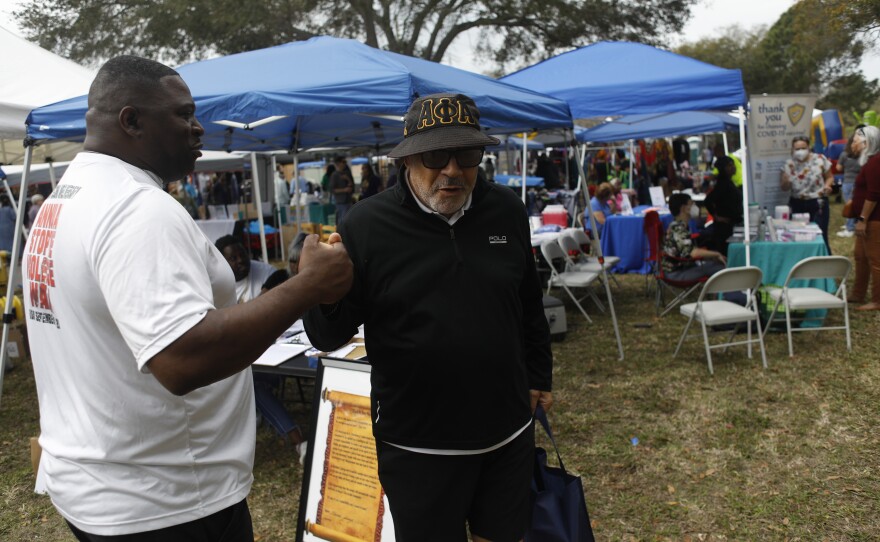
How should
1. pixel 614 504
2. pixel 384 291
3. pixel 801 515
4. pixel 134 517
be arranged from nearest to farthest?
pixel 134 517, pixel 384 291, pixel 801 515, pixel 614 504

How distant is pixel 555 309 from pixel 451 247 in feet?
16.7

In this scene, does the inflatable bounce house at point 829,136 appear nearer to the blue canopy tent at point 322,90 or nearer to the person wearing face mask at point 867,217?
the person wearing face mask at point 867,217

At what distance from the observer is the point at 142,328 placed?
1.14 metres

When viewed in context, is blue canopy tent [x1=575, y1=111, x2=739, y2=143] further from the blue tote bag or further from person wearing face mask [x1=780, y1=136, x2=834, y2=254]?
the blue tote bag

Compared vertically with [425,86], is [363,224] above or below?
below

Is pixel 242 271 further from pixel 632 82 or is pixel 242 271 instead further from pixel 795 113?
pixel 795 113

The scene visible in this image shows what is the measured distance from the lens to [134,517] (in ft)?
4.50

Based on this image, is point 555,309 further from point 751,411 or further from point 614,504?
point 614,504

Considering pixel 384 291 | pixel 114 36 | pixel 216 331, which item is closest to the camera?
pixel 216 331

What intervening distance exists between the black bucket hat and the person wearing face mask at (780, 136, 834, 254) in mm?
7468

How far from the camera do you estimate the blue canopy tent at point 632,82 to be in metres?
6.90

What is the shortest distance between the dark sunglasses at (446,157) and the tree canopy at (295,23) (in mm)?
16403

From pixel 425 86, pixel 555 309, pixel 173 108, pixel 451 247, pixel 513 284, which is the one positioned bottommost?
pixel 555 309

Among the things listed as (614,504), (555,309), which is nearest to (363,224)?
(614,504)
